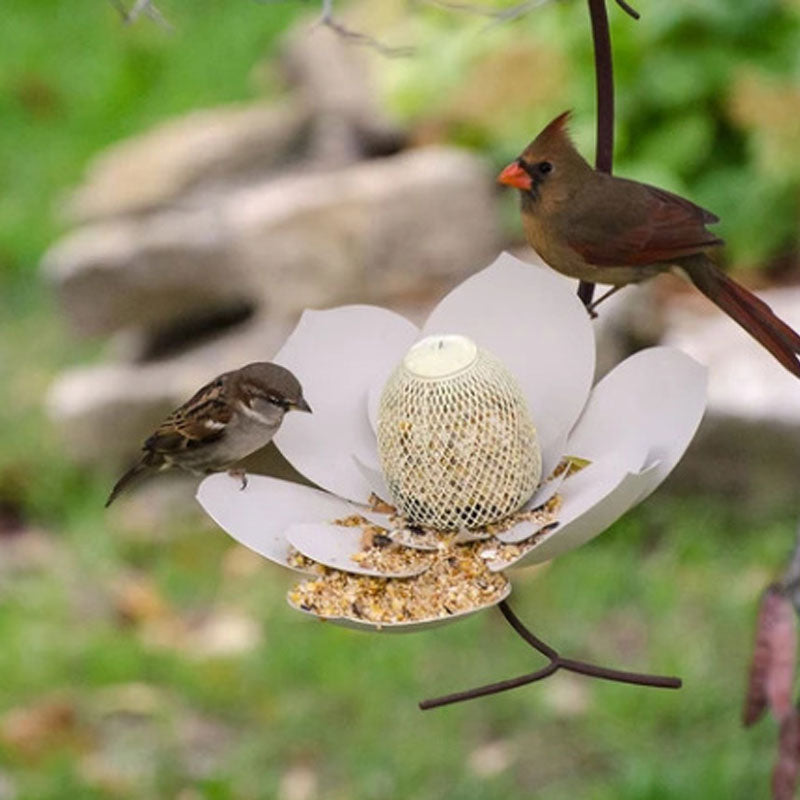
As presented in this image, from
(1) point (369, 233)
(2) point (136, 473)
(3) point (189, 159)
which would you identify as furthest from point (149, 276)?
(2) point (136, 473)

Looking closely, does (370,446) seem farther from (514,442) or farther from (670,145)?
(670,145)

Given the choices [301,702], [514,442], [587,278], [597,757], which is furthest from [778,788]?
[301,702]

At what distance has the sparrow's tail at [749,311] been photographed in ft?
6.46

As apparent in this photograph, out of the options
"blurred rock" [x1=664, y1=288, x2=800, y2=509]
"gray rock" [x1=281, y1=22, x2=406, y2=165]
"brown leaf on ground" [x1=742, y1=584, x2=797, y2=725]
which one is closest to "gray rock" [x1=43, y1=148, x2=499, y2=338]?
"gray rock" [x1=281, y1=22, x2=406, y2=165]

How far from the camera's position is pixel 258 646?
175 inches

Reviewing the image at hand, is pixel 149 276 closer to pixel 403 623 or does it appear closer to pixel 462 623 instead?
pixel 462 623

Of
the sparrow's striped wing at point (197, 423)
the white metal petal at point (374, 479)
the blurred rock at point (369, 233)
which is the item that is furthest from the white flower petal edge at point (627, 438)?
the blurred rock at point (369, 233)

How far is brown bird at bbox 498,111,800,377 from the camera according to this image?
2.09 m

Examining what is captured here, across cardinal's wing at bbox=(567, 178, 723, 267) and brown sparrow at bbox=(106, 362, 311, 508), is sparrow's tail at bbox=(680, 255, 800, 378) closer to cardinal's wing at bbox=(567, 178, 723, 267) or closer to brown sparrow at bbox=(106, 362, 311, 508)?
cardinal's wing at bbox=(567, 178, 723, 267)

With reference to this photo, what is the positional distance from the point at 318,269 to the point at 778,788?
369cm

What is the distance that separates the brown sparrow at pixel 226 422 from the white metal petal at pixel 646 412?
0.33 meters

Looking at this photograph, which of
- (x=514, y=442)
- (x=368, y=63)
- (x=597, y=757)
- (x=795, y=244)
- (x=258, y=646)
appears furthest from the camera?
(x=368, y=63)

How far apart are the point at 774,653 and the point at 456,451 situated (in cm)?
40

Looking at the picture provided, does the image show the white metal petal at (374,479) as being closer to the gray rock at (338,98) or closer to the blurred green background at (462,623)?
the blurred green background at (462,623)
